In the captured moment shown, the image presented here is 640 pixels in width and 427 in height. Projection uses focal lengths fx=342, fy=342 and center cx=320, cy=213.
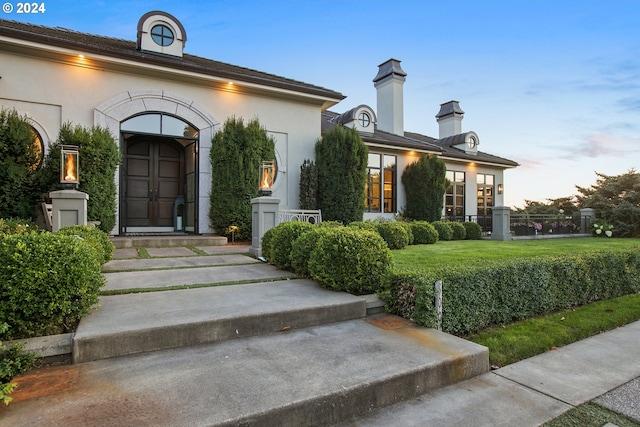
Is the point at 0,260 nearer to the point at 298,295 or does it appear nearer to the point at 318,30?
the point at 298,295

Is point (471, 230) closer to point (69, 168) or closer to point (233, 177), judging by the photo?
point (233, 177)

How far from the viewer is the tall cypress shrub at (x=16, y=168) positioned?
7535mm

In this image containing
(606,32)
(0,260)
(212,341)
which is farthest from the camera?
(606,32)

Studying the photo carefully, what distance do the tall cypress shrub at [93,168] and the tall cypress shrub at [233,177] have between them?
2.58m

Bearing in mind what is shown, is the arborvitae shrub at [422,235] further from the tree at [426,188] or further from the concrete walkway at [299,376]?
the concrete walkway at [299,376]

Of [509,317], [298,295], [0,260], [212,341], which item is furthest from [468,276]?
[0,260]

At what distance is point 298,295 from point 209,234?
7235mm

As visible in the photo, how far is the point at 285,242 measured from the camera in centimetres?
586

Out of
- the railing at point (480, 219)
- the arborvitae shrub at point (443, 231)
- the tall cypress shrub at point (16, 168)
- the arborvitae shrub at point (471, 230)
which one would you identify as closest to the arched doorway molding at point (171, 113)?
the tall cypress shrub at point (16, 168)

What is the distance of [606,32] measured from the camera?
9797mm

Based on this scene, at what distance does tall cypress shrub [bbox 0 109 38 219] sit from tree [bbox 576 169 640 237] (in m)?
23.0

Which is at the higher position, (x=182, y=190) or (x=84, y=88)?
(x=84, y=88)

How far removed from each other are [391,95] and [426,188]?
18.0ft

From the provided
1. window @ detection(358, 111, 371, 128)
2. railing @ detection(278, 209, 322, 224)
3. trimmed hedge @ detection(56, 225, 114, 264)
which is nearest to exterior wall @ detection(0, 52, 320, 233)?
railing @ detection(278, 209, 322, 224)
